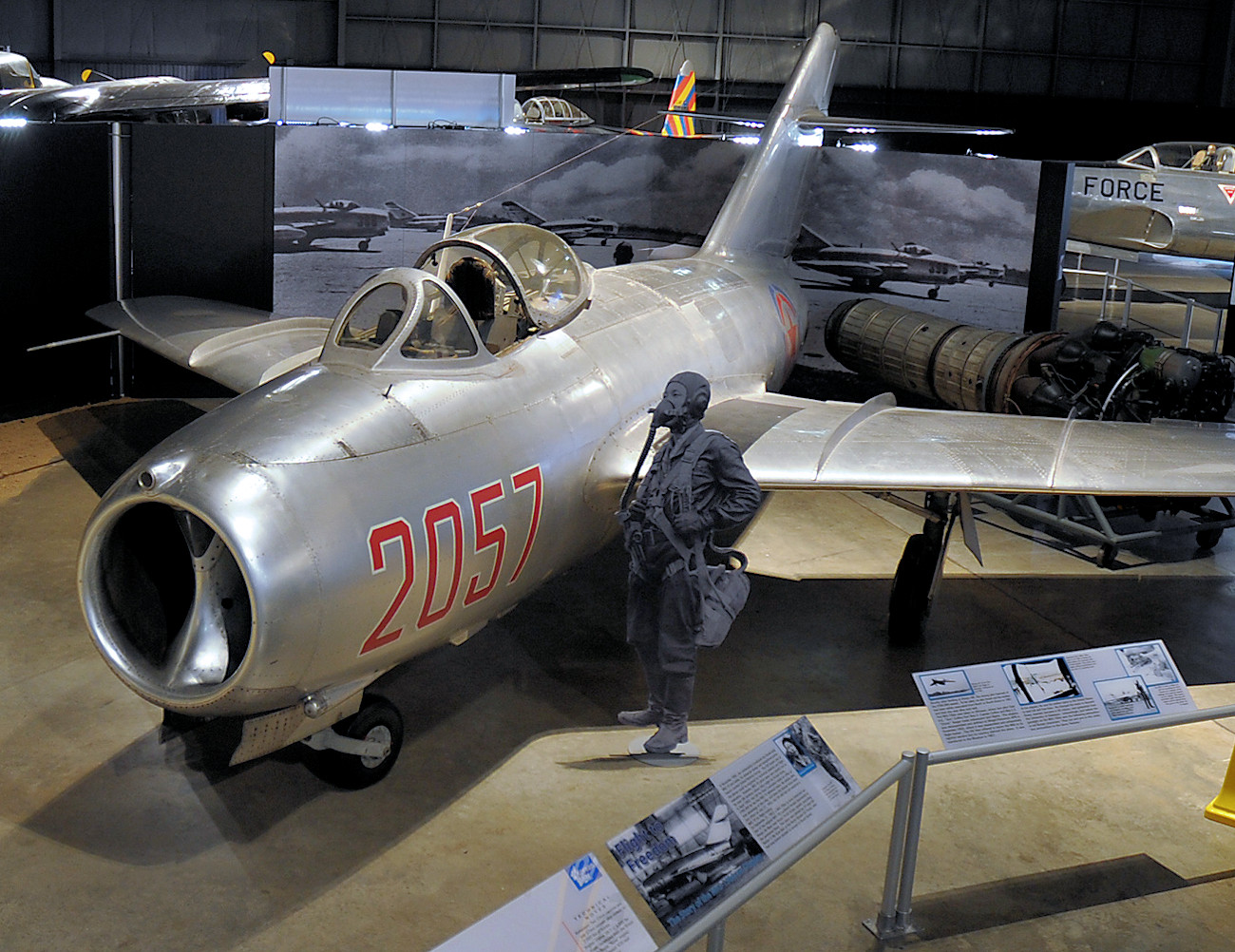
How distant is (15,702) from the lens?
673cm

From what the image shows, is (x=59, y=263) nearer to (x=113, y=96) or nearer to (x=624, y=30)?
(x=113, y=96)

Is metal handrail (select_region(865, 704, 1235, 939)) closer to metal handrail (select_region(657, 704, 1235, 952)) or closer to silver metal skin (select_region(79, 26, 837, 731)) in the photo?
metal handrail (select_region(657, 704, 1235, 952))

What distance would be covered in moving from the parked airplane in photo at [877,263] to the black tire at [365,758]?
975 centimetres

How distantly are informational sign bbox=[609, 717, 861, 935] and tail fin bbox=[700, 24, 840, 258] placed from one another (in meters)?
7.43

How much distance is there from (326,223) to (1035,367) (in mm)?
7786

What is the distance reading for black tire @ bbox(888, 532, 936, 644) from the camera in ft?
26.2

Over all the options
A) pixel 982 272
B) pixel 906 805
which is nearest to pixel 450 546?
pixel 906 805

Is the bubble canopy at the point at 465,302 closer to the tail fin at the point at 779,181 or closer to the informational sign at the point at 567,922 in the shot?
the informational sign at the point at 567,922

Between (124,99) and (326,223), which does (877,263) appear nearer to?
(326,223)

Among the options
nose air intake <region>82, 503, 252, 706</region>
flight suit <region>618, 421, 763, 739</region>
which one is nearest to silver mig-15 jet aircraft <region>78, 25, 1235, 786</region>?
nose air intake <region>82, 503, 252, 706</region>

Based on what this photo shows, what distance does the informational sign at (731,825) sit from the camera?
12.9 ft

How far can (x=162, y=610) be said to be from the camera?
18.6 ft

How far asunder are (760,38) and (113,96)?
56.7 ft

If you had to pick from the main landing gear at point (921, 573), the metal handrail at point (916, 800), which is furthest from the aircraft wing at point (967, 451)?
the metal handrail at point (916, 800)
